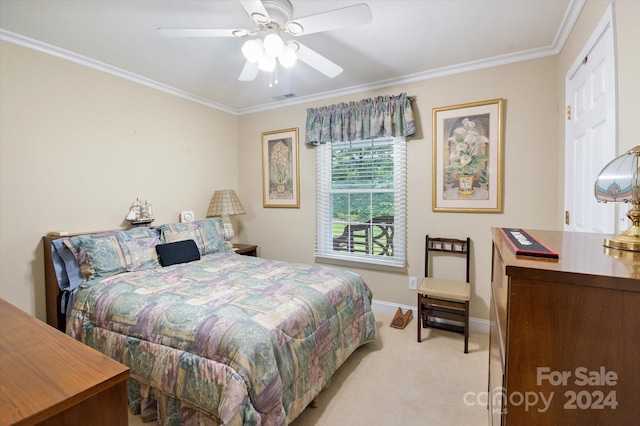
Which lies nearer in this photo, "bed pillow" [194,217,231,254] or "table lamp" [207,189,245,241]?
"bed pillow" [194,217,231,254]

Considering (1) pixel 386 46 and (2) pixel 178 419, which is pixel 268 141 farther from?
(2) pixel 178 419

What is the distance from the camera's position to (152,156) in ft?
10.4

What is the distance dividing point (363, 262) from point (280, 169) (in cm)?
163

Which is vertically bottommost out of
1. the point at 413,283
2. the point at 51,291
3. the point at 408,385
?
the point at 408,385

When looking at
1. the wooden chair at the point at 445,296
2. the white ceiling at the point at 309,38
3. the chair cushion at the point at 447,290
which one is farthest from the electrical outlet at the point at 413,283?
the white ceiling at the point at 309,38

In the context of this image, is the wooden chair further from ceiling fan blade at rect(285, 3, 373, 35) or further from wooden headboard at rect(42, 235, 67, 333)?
wooden headboard at rect(42, 235, 67, 333)

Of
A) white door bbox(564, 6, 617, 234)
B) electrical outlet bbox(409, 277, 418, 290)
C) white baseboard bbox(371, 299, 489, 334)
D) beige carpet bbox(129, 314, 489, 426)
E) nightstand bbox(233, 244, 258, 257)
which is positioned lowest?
beige carpet bbox(129, 314, 489, 426)

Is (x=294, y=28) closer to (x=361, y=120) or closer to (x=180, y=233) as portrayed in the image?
(x=361, y=120)

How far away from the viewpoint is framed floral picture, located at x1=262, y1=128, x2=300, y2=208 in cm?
371

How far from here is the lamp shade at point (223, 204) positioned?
12.0 ft

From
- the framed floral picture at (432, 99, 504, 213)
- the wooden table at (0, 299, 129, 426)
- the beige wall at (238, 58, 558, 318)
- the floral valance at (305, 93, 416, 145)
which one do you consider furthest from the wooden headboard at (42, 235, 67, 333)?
the framed floral picture at (432, 99, 504, 213)

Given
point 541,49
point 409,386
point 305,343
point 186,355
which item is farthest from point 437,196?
point 186,355

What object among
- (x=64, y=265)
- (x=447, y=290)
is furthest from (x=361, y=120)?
(x=64, y=265)

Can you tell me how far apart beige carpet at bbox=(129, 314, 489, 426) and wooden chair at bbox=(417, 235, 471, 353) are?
147mm
